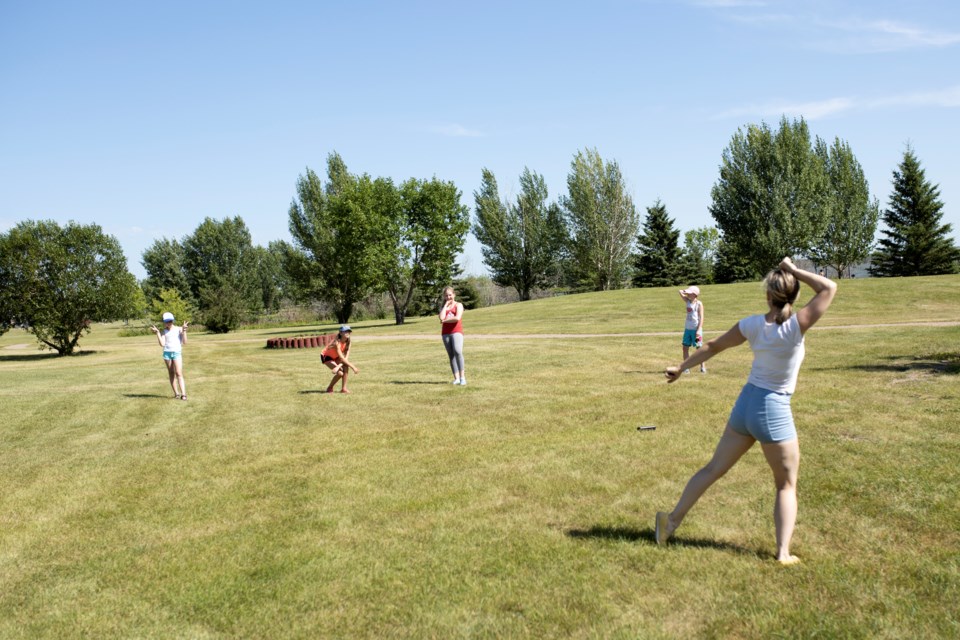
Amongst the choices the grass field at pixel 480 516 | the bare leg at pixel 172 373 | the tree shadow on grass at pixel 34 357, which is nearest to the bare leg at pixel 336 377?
the grass field at pixel 480 516

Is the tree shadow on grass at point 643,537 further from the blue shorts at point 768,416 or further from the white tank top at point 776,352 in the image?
the white tank top at point 776,352

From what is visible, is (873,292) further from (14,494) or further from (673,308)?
(14,494)

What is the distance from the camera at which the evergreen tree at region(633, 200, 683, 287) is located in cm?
6038

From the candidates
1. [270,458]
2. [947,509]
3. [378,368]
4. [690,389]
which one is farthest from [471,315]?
[947,509]

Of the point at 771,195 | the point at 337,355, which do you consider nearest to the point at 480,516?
the point at 337,355

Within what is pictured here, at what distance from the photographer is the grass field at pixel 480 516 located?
403cm

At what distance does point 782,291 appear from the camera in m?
4.11

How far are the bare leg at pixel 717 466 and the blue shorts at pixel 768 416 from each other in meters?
0.16

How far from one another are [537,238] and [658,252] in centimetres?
1297

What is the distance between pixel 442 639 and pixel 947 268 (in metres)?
62.4

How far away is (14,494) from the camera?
23.8 feet

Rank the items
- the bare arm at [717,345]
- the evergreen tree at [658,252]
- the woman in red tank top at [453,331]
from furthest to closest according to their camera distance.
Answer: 1. the evergreen tree at [658,252]
2. the woman in red tank top at [453,331]
3. the bare arm at [717,345]

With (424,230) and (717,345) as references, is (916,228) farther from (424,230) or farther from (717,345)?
(717,345)

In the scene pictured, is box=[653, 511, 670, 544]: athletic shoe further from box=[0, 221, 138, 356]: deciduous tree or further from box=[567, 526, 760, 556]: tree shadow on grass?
box=[0, 221, 138, 356]: deciduous tree
